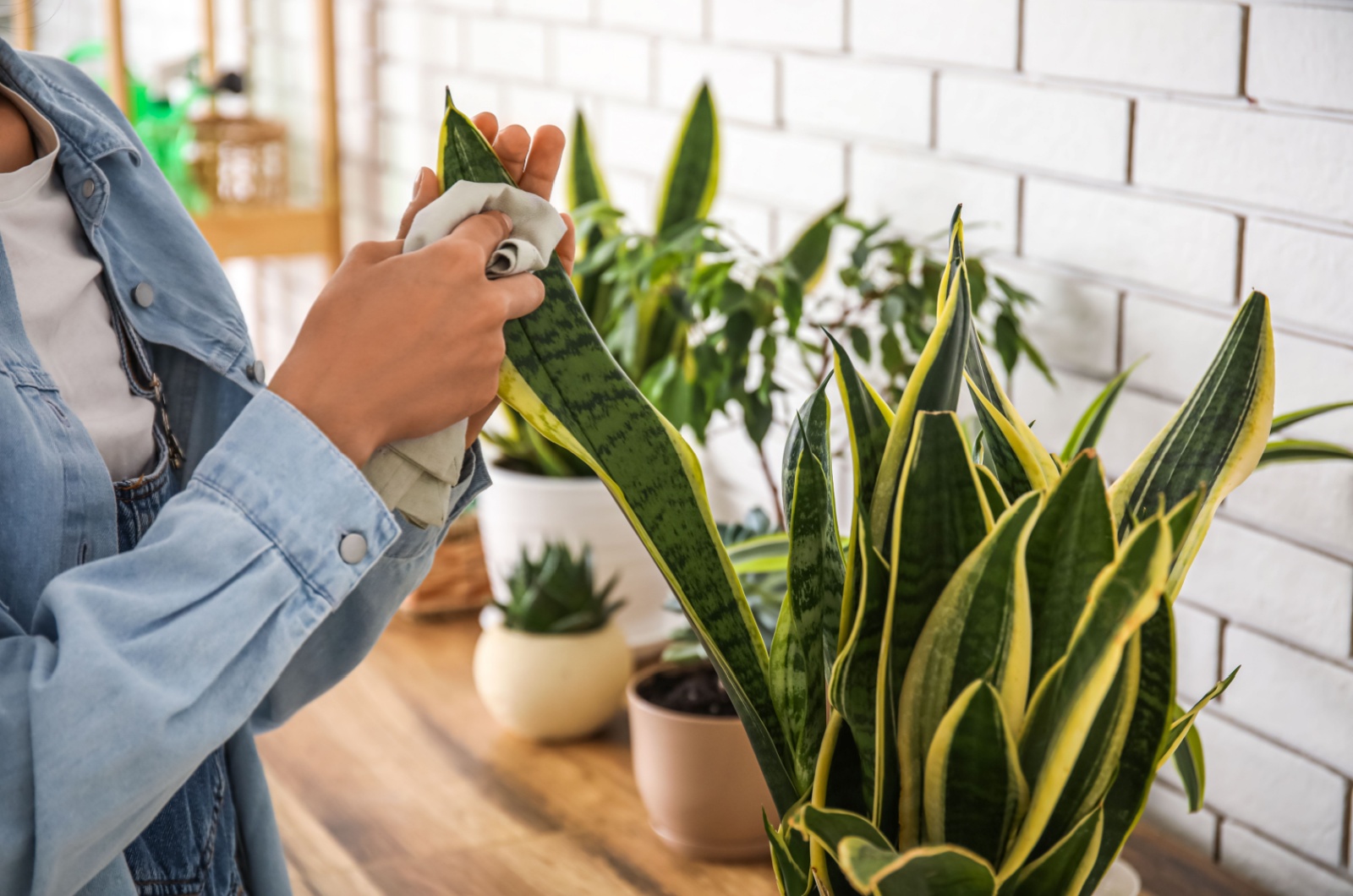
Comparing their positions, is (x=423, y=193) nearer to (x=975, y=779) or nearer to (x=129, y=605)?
(x=129, y=605)

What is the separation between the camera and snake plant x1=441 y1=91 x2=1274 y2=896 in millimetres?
451

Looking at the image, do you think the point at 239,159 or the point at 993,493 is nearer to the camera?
the point at 993,493

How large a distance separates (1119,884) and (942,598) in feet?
1.20

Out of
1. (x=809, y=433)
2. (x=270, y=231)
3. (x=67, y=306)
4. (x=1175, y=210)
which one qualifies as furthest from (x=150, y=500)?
(x=270, y=231)

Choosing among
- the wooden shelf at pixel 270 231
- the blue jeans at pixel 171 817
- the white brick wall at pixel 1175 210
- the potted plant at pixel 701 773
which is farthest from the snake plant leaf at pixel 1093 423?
the wooden shelf at pixel 270 231

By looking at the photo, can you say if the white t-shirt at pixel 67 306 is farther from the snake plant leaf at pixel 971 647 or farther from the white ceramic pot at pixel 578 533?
the white ceramic pot at pixel 578 533

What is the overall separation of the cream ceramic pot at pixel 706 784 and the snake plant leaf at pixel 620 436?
466 mm

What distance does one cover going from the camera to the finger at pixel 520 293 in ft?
1.72

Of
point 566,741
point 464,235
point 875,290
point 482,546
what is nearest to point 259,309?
Result: point 482,546

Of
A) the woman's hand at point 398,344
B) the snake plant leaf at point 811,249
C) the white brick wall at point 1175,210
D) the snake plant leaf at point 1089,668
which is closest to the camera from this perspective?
the snake plant leaf at point 1089,668

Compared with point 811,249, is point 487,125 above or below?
above

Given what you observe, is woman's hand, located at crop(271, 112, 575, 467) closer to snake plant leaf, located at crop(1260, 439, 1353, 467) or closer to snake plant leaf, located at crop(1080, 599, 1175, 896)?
snake plant leaf, located at crop(1080, 599, 1175, 896)

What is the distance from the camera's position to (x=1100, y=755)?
1.51 ft

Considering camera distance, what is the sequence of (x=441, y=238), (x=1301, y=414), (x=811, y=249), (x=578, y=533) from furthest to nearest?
(x=578, y=533) → (x=811, y=249) → (x=1301, y=414) → (x=441, y=238)
